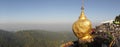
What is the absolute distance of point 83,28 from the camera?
20234 mm

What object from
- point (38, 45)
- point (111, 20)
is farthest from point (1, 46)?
point (111, 20)

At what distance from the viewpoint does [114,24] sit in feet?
69.3

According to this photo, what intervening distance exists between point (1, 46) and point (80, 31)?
147m

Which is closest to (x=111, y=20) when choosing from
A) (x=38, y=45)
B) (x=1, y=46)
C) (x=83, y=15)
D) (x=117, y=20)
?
(x=117, y=20)

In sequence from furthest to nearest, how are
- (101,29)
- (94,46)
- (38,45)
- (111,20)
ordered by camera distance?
(38,45) < (111,20) < (101,29) < (94,46)

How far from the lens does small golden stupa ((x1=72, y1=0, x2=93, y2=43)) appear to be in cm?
2019

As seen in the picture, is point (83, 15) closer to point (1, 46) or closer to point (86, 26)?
point (86, 26)

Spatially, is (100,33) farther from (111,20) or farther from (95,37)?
(111,20)

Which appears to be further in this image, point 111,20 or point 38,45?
point 38,45

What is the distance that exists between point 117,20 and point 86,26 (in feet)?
9.68

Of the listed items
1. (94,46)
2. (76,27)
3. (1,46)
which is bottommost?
(1,46)

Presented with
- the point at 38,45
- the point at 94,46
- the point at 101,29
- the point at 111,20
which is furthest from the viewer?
the point at 38,45

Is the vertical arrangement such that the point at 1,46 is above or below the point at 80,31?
below

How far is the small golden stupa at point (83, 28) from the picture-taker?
66.2 feet
